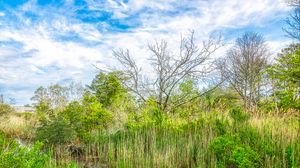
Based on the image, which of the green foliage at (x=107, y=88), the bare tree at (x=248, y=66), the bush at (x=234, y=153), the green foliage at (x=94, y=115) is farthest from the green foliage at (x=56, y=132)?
the bare tree at (x=248, y=66)

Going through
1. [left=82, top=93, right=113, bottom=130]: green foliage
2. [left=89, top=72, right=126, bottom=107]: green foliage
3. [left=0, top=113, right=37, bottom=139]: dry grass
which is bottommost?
[left=0, top=113, right=37, bottom=139]: dry grass

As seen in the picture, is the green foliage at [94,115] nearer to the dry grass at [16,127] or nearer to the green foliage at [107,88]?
the green foliage at [107,88]

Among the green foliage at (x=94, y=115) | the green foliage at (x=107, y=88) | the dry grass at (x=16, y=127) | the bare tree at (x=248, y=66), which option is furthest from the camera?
the bare tree at (x=248, y=66)

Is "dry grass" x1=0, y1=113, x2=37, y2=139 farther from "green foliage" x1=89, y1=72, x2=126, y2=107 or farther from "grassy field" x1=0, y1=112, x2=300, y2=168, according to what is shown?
"grassy field" x1=0, y1=112, x2=300, y2=168

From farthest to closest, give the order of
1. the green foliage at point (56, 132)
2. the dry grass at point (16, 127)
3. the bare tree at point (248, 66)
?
the bare tree at point (248, 66), the dry grass at point (16, 127), the green foliage at point (56, 132)

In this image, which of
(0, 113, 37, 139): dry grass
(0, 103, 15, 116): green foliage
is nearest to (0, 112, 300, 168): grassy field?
(0, 113, 37, 139): dry grass

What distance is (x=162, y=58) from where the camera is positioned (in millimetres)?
11469

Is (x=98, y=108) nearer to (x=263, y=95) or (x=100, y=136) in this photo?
(x=100, y=136)

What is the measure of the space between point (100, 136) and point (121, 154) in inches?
Result: 103

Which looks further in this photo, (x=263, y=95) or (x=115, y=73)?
(x=263, y=95)

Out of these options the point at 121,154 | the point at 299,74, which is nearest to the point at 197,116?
the point at 299,74

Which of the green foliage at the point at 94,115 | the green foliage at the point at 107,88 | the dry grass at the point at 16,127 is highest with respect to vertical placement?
the green foliage at the point at 107,88

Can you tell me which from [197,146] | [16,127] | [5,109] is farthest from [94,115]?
[5,109]

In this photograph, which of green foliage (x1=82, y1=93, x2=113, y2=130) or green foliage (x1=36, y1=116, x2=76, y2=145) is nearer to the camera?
green foliage (x1=36, y1=116, x2=76, y2=145)
